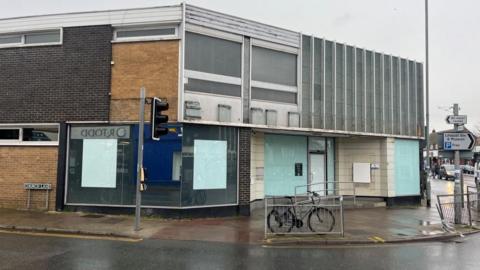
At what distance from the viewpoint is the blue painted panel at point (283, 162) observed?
16766mm

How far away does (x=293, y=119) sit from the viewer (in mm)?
15914

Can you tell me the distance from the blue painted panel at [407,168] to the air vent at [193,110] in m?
9.82

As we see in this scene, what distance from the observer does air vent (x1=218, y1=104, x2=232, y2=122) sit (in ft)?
46.8

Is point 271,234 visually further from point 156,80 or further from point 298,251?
point 156,80

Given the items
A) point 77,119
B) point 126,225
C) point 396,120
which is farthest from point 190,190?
point 396,120

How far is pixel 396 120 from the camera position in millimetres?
19031

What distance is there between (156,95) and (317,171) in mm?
8134

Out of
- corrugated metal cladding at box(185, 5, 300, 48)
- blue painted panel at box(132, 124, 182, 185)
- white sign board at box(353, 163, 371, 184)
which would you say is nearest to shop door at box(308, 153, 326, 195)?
white sign board at box(353, 163, 371, 184)

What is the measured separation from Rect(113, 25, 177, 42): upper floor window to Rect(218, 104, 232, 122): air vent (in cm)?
276

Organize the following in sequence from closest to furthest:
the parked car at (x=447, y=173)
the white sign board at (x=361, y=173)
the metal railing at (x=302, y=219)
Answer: the metal railing at (x=302, y=219) → the white sign board at (x=361, y=173) → the parked car at (x=447, y=173)

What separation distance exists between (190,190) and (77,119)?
454 centimetres

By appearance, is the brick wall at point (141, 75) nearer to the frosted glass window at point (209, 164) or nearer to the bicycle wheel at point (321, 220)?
the frosted glass window at point (209, 164)

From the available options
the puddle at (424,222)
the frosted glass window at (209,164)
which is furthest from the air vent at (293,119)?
the puddle at (424,222)

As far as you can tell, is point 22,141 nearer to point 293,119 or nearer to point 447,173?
point 293,119
